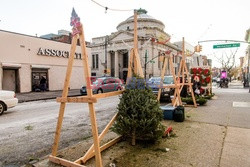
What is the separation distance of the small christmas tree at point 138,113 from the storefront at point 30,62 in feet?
58.4

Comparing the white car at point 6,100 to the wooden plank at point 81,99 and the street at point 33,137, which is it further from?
the wooden plank at point 81,99

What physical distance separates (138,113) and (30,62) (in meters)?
19.6

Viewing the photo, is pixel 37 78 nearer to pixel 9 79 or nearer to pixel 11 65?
pixel 9 79

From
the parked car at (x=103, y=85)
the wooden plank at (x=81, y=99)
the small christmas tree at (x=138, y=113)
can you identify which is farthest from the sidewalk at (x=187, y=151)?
the parked car at (x=103, y=85)

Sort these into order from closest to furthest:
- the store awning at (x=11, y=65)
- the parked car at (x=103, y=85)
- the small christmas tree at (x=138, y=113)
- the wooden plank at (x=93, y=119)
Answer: the wooden plank at (x=93, y=119), the small christmas tree at (x=138, y=113), the parked car at (x=103, y=85), the store awning at (x=11, y=65)

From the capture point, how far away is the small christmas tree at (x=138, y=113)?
3783 mm

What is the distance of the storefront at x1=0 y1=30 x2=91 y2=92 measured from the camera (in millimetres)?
17844

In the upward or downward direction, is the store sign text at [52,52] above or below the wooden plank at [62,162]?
above

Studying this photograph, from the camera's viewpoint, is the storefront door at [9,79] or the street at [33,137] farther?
the storefront door at [9,79]

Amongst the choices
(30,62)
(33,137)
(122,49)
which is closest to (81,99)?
(33,137)

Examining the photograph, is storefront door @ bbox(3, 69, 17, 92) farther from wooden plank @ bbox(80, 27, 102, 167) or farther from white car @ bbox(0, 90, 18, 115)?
wooden plank @ bbox(80, 27, 102, 167)

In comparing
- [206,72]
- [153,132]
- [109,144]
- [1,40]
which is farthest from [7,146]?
[1,40]

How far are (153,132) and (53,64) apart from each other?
828 inches

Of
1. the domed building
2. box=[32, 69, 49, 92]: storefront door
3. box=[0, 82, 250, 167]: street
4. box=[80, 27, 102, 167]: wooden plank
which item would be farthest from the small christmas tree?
the domed building
